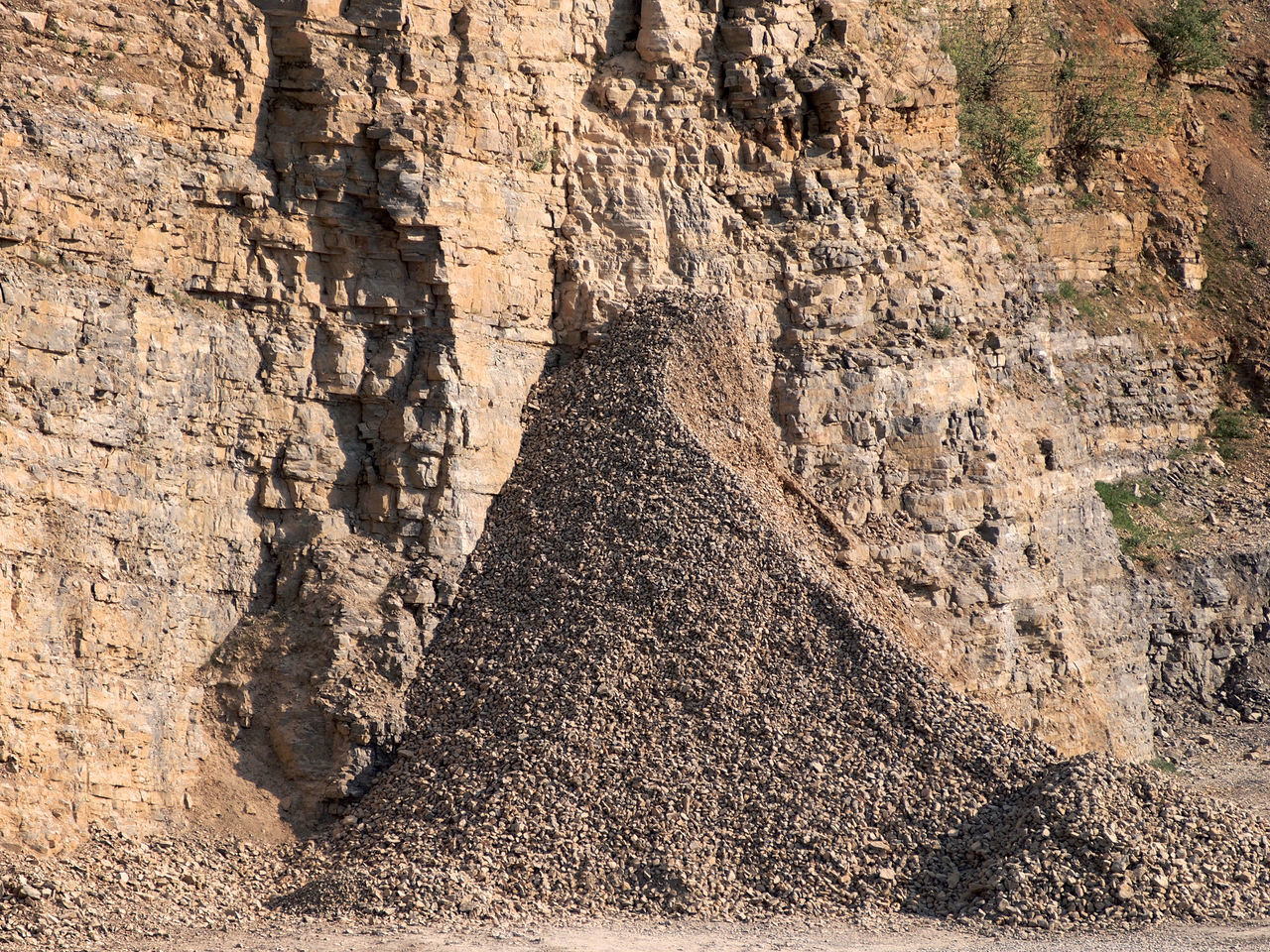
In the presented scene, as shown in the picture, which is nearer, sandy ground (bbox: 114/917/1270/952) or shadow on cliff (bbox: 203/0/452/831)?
sandy ground (bbox: 114/917/1270/952)

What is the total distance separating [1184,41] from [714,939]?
79.3 feet

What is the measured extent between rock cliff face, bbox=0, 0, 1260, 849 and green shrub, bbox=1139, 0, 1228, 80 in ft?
34.5

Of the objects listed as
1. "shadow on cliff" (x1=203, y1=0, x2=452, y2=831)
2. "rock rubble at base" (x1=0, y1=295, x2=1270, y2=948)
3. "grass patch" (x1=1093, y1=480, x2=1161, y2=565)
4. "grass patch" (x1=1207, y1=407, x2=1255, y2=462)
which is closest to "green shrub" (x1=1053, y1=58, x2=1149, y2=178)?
"grass patch" (x1=1207, y1=407, x2=1255, y2=462)

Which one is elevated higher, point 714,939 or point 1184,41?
point 1184,41

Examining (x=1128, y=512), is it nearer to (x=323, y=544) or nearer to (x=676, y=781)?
(x=676, y=781)

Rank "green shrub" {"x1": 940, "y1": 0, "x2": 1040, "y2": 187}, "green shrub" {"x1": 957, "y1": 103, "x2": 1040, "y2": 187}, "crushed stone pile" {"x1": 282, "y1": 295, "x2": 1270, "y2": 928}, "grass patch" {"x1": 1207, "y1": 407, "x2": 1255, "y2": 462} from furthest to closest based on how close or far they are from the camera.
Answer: "grass patch" {"x1": 1207, "y1": 407, "x2": 1255, "y2": 462} → "green shrub" {"x1": 940, "y1": 0, "x2": 1040, "y2": 187} → "green shrub" {"x1": 957, "y1": 103, "x2": 1040, "y2": 187} → "crushed stone pile" {"x1": 282, "y1": 295, "x2": 1270, "y2": 928}

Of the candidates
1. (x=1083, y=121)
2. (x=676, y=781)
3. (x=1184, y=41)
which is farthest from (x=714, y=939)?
(x=1184, y=41)

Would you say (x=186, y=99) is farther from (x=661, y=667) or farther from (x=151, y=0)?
(x=661, y=667)

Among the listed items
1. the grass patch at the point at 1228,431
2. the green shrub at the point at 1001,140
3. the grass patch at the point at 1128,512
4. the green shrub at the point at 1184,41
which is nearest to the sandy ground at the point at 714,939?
the grass patch at the point at 1128,512

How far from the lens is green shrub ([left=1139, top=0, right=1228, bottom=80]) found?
117 ft

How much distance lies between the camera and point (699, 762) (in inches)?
782

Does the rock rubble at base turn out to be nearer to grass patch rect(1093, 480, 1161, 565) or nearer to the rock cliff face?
the rock cliff face

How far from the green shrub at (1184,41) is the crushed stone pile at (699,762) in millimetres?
18163

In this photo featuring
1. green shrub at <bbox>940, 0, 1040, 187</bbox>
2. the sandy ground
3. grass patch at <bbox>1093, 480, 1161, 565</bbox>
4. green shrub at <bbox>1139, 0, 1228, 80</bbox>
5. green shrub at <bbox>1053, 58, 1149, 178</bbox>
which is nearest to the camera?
the sandy ground
